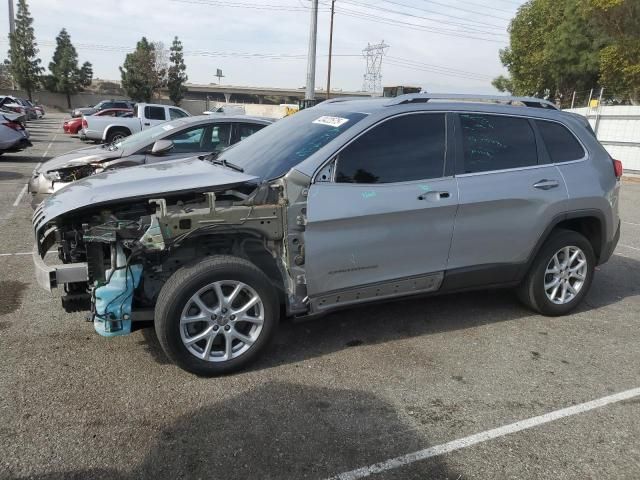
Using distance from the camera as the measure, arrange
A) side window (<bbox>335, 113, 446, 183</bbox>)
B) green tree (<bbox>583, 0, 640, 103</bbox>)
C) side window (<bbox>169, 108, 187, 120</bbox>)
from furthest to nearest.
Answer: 1. green tree (<bbox>583, 0, 640, 103</bbox>)
2. side window (<bbox>169, 108, 187, 120</bbox>)
3. side window (<bbox>335, 113, 446, 183</bbox>)

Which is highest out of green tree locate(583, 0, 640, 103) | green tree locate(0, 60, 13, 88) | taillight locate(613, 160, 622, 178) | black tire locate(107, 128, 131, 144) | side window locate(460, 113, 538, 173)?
green tree locate(583, 0, 640, 103)

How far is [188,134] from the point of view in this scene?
800cm

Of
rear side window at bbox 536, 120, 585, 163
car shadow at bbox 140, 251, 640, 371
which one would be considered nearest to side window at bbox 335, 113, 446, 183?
car shadow at bbox 140, 251, 640, 371

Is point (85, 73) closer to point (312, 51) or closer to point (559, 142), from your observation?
point (312, 51)

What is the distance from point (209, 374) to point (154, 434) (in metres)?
0.67

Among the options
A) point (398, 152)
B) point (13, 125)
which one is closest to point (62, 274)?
point (398, 152)

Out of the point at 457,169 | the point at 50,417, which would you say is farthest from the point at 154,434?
the point at 457,169

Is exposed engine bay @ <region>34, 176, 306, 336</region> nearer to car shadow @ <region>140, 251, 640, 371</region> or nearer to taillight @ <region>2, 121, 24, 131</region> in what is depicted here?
car shadow @ <region>140, 251, 640, 371</region>

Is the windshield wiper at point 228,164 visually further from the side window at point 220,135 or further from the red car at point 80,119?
the red car at point 80,119

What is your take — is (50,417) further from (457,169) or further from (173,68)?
(173,68)

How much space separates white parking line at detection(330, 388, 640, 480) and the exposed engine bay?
1.36m

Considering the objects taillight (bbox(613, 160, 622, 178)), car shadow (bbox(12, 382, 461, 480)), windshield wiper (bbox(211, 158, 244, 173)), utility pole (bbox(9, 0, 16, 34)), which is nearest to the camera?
car shadow (bbox(12, 382, 461, 480))

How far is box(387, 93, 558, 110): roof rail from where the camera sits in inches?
171

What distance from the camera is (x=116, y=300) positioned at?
3.51m
